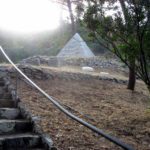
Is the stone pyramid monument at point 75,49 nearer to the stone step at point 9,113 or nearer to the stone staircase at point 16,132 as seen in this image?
the stone staircase at point 16,132

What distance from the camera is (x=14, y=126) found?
5258 mm

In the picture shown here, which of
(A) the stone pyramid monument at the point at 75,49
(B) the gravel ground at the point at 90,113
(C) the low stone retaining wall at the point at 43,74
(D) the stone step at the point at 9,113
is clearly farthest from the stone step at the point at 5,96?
(A) the stone pyramid monument at the point at 75,49

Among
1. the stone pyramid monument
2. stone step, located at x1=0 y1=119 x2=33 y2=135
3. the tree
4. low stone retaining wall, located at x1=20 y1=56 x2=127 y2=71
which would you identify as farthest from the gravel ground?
the stone pyramid monument

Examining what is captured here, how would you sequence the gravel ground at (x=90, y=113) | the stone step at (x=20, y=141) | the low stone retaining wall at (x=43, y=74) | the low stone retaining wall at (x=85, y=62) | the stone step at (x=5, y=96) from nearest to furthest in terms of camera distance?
the stone step at (x=20, y=141), the gravel ground at (x=90, y=113), the stone step at (x=5, y=96), the low stone retaining wall at (x=43, y=74), the low stone retaining wall at (x=85, y=62)

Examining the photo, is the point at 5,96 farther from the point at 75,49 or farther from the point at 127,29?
the point at 75,49

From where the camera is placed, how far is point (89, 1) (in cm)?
682

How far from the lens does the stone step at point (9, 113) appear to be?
571 cm

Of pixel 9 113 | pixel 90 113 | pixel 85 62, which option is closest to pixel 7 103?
pixel 9 113

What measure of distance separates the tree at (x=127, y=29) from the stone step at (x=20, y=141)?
2492mm

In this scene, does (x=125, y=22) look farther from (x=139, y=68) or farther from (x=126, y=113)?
(x=126, y=113)

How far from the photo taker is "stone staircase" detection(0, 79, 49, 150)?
15.5ft

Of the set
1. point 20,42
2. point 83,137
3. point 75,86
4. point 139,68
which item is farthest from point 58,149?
point 20,42

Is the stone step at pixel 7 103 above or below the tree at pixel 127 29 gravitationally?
below

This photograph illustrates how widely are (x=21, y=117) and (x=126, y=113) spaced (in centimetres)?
219
